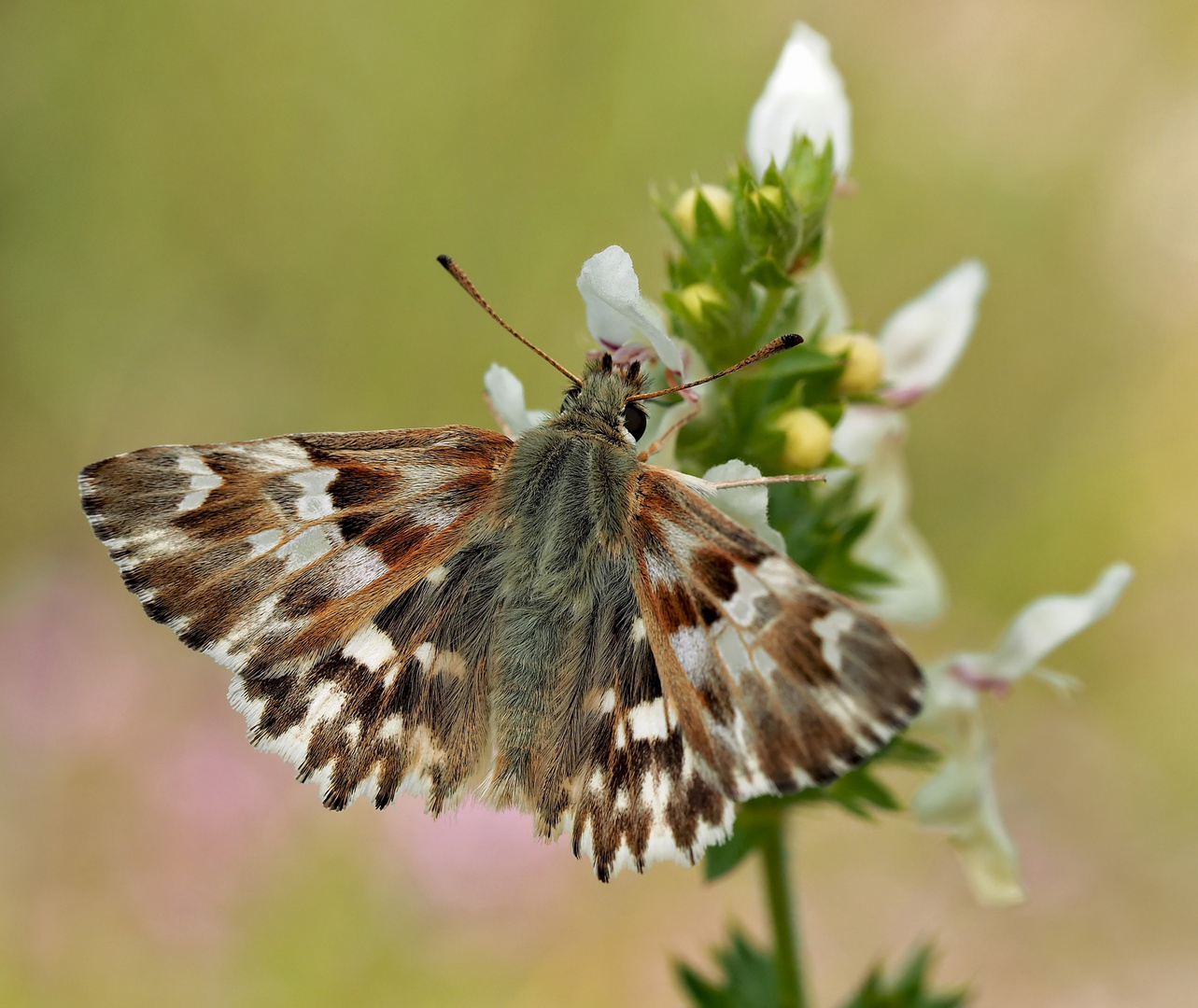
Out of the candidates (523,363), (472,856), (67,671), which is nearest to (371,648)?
(472,856)

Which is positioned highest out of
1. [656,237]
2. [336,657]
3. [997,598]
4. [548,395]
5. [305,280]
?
[305,280]

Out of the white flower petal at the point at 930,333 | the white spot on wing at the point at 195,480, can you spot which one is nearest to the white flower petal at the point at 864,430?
the white flower petal at the point at 930,333

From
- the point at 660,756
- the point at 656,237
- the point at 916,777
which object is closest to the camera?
the point at 660,756

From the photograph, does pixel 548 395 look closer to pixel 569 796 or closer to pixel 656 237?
pixel 656 237

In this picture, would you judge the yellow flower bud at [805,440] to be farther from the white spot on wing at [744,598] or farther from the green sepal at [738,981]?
the green sepal at [738,981]

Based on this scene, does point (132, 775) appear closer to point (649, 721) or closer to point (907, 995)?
point (907, 995)

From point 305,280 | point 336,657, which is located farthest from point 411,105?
point 336,657

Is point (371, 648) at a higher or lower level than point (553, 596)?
higher
